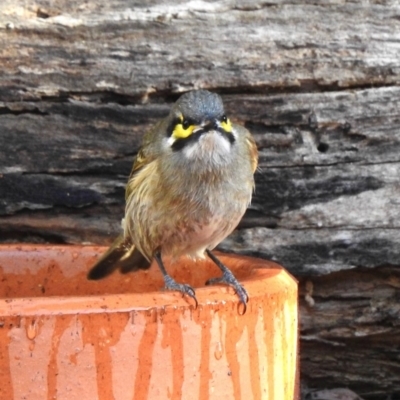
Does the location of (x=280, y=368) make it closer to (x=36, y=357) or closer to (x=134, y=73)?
(x=36, y=357)

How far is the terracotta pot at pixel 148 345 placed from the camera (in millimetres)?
2926

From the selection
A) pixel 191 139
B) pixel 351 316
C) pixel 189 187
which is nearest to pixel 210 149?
pixel 191 139

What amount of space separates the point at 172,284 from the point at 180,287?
15.5 inches

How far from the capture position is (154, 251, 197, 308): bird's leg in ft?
10.6

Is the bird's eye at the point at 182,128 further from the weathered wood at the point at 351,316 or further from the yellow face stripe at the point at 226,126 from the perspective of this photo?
the weathered wood at the point at 351,316

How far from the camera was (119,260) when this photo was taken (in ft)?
14.4

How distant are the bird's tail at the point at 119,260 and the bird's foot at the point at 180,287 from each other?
31 centimetres

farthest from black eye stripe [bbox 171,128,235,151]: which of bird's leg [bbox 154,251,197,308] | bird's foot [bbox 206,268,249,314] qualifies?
bird's foot [bbox 206,268,249,314]

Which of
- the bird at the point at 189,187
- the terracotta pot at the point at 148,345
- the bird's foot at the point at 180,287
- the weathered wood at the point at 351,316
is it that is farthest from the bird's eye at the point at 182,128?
the weathered wood at the point at 351,316

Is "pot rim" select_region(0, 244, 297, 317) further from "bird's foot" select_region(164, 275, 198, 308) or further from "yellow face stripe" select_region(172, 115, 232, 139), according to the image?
"yellow face stripe" select_region(172, 115, 232, 139)

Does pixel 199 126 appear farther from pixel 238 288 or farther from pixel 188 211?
pixel 238 288

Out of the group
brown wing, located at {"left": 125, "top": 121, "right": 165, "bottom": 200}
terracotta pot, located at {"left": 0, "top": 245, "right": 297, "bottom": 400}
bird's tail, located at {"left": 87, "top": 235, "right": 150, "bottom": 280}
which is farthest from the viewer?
brown wing, located at {"left": 125, "top": 121, "right": 165, "bottom": 200}

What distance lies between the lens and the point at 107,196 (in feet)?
15.7

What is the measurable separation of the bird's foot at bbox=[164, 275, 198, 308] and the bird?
1 centimetres
